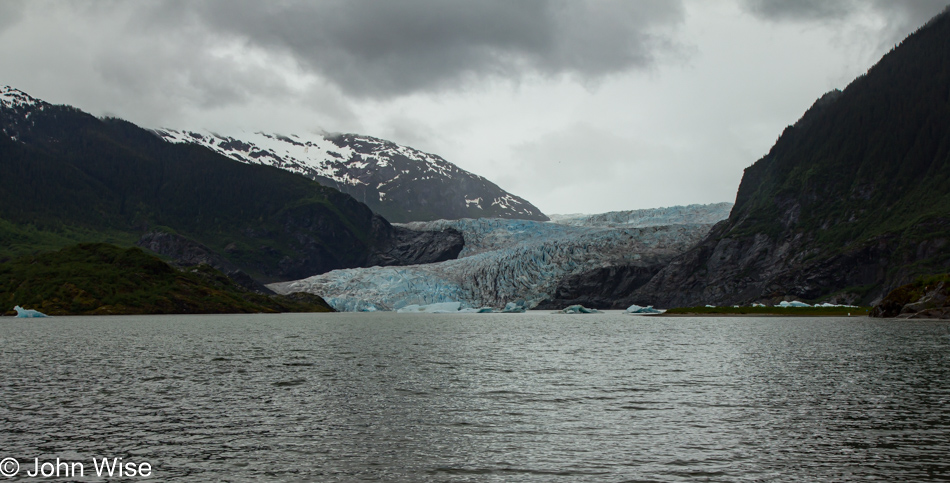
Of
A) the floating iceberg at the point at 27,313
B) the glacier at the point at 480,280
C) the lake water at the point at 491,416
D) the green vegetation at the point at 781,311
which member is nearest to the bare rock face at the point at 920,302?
the green vegetation at the point at 781,311

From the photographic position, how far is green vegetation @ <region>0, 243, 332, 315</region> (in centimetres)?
14138

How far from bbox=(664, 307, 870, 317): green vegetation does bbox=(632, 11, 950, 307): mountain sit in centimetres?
2212

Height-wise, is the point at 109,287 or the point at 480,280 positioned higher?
the point at 480,280

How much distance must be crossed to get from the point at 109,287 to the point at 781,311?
144 meters

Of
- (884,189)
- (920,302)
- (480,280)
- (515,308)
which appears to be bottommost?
(920,302)

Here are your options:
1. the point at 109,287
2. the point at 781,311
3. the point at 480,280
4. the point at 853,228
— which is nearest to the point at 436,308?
the point at 480,280

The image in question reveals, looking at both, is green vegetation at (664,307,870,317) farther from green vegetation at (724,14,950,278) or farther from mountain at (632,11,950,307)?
green vegetation at (724,14,950,278)

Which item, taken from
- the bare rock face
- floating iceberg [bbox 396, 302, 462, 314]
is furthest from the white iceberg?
the bare rock face

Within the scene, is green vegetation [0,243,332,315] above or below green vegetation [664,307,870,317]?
above

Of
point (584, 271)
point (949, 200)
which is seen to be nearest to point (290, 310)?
point (584, 271)

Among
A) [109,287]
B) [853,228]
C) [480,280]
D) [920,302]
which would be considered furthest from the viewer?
[480,280]

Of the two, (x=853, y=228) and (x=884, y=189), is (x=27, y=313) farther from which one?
(x=884, y=189)

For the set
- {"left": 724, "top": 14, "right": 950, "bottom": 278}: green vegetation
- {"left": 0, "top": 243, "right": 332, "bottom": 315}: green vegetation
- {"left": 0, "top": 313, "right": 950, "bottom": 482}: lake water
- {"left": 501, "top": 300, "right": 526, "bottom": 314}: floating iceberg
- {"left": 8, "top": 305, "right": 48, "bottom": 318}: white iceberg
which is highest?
{"left": 724, "top": 14, "right": 950, "bottom": 278}: green vegetation

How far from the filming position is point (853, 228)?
171 metres
